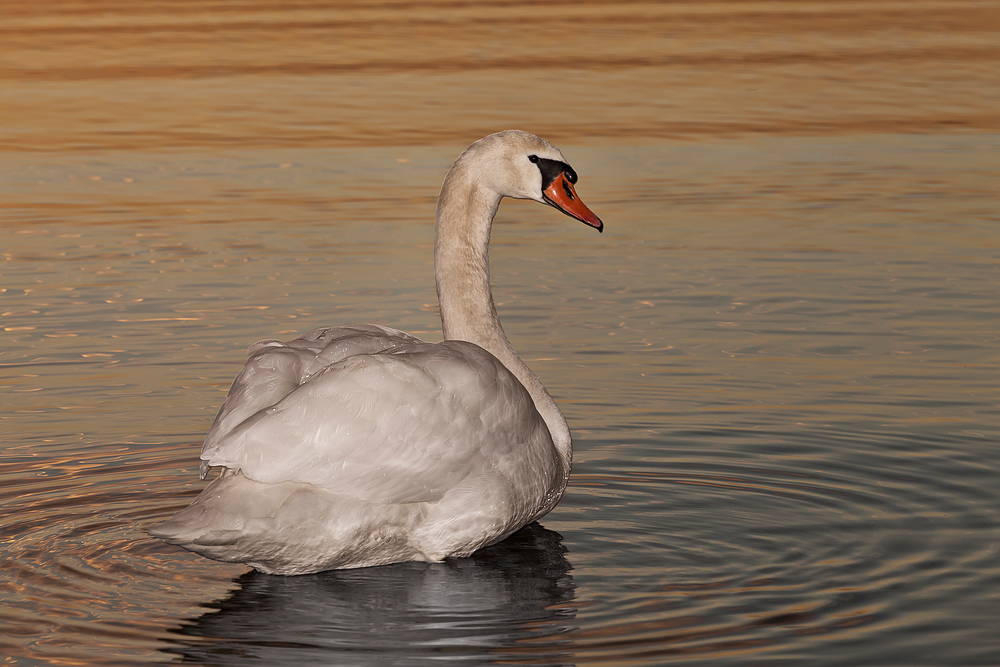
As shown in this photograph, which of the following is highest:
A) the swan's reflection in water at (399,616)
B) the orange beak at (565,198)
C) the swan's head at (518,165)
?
the swan's head at (518,165)

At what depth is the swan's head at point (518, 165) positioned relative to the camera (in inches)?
304

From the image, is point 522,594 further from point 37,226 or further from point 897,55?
point 897,55

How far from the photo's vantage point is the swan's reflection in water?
5.58 m

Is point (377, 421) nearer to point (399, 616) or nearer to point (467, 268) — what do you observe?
point (399, 616)

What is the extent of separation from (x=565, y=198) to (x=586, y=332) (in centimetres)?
285

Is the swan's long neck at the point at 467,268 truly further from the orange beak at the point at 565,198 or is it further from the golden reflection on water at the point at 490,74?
the golden reflection on water at the point at 490,74

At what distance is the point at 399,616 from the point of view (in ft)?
19.6

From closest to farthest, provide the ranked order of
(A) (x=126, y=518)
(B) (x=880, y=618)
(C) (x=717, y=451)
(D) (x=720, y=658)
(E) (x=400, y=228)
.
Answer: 1. (D) (x=720, y=658)
2. (B) (x=880, y=618)
3. (A) (x=126, y=518)
4. (C) (x=717, y=451)
5. (E) (x=400, y=228)

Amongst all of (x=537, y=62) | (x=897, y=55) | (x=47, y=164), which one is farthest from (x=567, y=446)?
(x=897, y=55)

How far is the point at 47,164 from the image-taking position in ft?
57.8

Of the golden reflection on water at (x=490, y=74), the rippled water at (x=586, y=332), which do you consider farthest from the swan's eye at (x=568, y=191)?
the golden reflection on water at (x=490, y=74)

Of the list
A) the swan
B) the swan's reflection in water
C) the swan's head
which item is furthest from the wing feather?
the swan's head

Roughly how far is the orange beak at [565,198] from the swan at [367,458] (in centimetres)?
119

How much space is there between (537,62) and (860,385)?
53.7 ft
